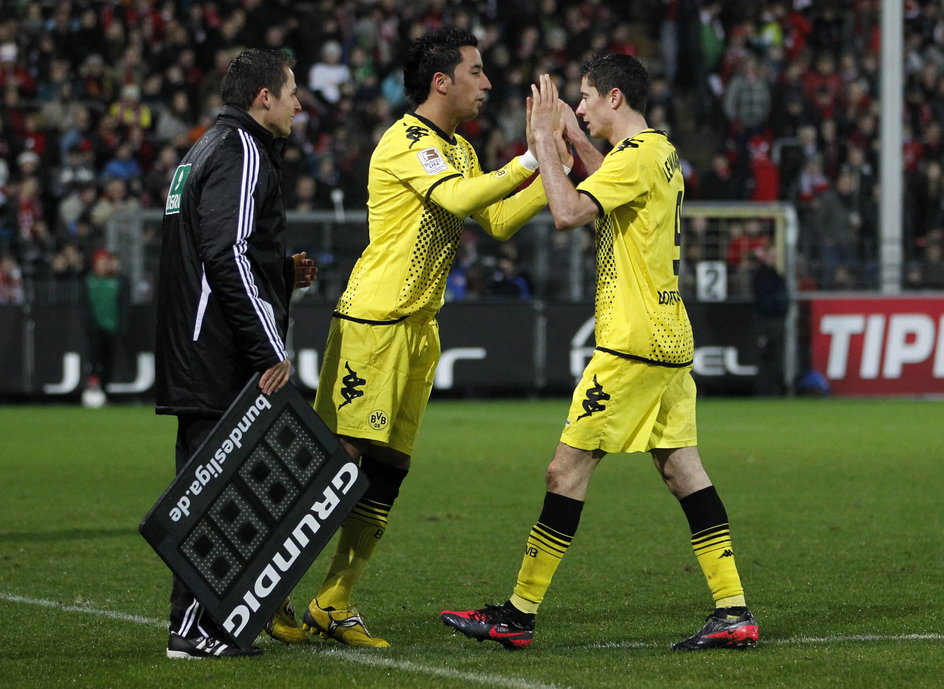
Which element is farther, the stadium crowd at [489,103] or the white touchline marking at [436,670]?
the stadium crowd at [489,103]

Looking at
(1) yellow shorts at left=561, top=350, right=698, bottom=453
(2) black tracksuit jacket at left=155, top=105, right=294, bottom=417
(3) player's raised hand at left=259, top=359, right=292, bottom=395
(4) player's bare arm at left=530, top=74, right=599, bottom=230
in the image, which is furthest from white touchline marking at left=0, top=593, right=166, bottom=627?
(4) player's bare arm at left=530, top=74, right=599, bottom=230

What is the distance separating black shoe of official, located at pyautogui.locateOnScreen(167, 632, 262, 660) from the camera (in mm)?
5605

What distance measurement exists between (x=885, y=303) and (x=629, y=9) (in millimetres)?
8990

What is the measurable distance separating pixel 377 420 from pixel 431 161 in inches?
39.1

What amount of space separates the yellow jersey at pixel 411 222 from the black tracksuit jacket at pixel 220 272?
1.48 feet

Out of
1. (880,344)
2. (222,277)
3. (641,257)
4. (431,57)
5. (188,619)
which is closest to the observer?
(222,277)

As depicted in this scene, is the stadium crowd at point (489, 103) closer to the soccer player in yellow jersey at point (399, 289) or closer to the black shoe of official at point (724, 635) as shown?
the soccer player in yellow jersey at point (399, 289)

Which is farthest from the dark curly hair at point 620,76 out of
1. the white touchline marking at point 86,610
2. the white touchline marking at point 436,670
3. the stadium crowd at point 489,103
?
the stadium crowd at point 489,103

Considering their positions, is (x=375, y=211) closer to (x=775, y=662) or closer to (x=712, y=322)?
(x=775, y=662)

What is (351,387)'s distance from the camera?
6.04 meters

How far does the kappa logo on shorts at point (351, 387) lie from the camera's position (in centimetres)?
603

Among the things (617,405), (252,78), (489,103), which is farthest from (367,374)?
(489,103)

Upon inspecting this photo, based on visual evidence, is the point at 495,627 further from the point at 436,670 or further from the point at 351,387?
the point at 351,387

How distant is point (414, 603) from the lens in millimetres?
6859
